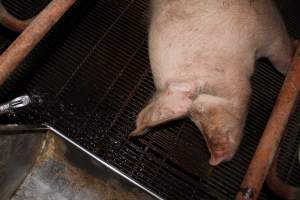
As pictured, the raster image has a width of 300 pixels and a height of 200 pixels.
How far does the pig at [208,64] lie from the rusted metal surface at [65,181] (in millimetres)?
334

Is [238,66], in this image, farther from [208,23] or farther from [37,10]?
[37,10]

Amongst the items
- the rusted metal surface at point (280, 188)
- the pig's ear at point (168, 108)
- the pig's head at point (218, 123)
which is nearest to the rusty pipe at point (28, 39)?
the pig's ear at point (168, 108)

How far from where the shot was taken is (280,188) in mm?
1959

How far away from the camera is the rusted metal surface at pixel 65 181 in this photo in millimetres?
1868

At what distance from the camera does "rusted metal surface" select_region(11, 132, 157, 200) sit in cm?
187

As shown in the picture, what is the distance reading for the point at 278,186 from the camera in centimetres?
197

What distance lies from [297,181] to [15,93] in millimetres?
Answer: 1800

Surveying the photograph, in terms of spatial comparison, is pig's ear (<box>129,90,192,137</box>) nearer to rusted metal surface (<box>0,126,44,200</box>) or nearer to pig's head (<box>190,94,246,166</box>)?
pig's head (<box>190,94,246,166</box>)

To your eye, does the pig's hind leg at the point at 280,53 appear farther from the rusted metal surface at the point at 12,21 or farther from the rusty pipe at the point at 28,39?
the rusted metal surface at the point at 12,21

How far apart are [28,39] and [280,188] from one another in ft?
5.04

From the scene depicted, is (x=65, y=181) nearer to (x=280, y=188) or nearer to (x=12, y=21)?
(x=12, y=21)

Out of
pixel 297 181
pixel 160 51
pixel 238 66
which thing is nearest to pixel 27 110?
pixel 160 51

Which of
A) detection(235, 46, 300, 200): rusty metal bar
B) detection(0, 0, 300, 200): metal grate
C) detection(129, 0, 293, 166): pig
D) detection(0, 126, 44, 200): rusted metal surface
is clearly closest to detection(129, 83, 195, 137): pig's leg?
detection(129, 0, 293, 166): pig

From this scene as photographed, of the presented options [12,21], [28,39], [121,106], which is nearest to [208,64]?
[121,106]
